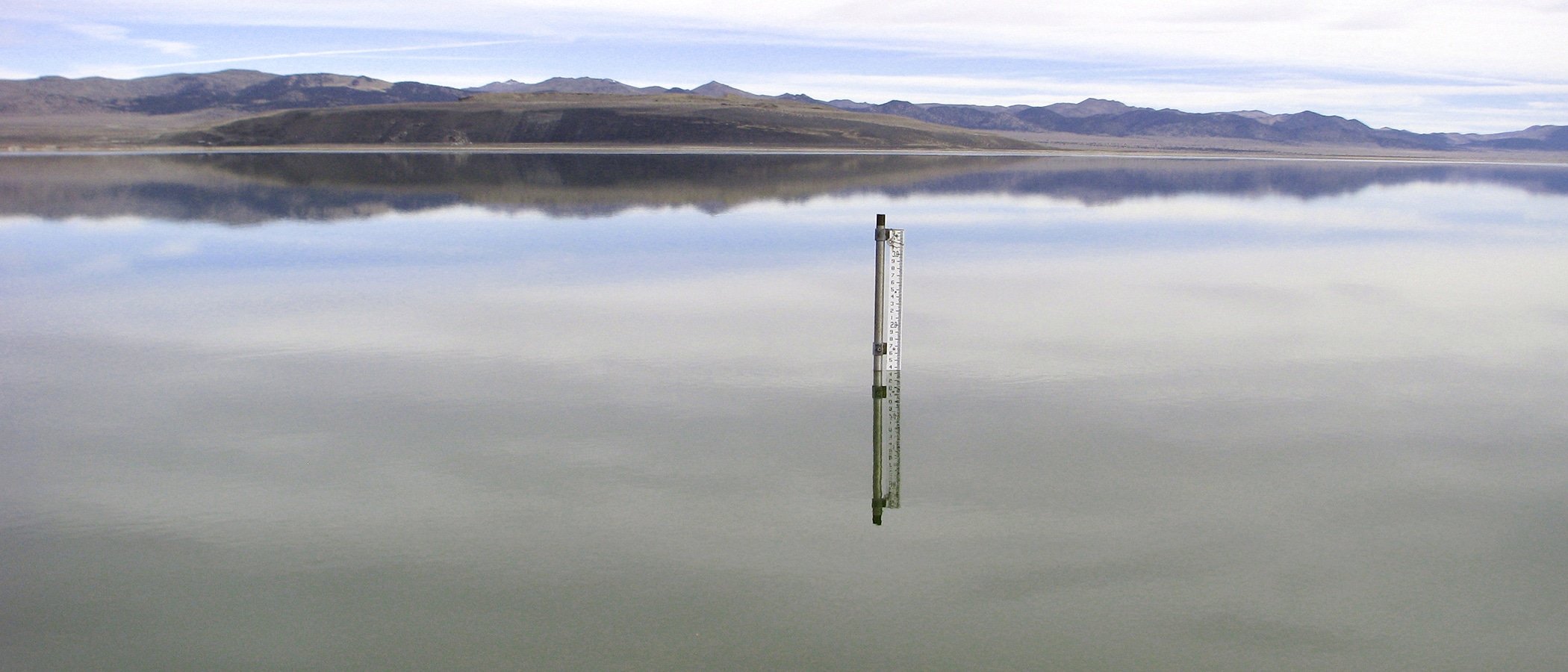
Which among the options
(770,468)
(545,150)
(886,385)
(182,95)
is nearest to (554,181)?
(886,385)

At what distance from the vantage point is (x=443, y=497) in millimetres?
5656

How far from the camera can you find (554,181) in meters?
34.0

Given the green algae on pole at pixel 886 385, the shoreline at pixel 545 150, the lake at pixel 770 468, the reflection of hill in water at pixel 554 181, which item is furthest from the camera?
the shoreline at pixel 545 150

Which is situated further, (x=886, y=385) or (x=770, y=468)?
(x=886, y=385)

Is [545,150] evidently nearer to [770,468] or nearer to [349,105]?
[770,468]

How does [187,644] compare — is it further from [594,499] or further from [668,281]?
[668,281]

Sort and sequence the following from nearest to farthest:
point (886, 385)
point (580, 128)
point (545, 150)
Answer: point (886, 385)
point (545, 150)
point (580, 128)

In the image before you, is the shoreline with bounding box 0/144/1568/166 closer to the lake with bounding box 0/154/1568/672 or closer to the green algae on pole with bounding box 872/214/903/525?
the lake with bounding box 0/154/1568/672

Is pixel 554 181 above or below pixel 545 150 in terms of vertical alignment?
below

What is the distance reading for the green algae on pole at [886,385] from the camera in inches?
232

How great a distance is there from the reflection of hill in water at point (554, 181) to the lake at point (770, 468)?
35.0ft

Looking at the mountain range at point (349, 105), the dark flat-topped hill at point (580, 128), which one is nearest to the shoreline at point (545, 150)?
the dark flat-topped hill at point (580, 128)

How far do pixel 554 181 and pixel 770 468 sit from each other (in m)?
29.1

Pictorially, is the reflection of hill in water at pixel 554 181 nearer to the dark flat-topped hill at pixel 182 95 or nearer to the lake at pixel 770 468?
the lake at pixel 770 468
